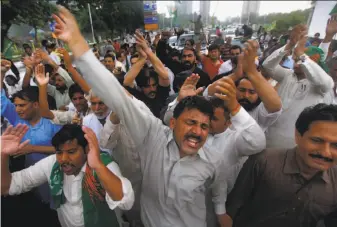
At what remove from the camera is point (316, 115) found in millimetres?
1396

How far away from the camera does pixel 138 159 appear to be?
173 cm

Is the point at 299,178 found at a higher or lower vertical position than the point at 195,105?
lower

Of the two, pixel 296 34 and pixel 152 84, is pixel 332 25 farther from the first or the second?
pixel 152 84

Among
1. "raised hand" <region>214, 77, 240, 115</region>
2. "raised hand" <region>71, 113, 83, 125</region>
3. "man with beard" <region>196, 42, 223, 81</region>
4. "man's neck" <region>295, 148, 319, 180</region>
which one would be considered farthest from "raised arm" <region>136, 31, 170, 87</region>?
"man with beard" <region>196, 42, 223, 81</region>

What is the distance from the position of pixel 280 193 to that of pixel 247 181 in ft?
0.67

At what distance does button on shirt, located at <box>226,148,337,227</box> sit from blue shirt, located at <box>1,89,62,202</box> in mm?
1768

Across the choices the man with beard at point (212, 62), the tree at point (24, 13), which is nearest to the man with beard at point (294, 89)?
the man with beard at point (212, 62)

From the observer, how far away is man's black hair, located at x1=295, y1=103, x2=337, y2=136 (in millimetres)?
1373

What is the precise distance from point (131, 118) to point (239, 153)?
79 centimetres

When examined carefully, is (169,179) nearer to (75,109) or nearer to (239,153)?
(239,153)

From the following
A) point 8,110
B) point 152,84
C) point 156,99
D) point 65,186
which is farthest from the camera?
point 156,99

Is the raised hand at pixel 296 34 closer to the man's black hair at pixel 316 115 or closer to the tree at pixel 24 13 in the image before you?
the man's black hair at pixel 316 115

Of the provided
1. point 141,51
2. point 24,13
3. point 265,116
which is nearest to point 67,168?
point 141,51

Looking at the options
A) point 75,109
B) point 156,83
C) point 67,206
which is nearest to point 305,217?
point 67,206
